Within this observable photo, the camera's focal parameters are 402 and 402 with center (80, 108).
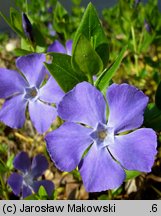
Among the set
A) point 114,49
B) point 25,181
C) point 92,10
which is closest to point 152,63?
point 114,49

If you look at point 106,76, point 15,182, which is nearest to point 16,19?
point 106,76

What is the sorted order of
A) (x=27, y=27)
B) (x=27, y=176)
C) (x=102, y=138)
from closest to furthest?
(x=102, y=138), (x=27, y=27), (x=27, y=176)

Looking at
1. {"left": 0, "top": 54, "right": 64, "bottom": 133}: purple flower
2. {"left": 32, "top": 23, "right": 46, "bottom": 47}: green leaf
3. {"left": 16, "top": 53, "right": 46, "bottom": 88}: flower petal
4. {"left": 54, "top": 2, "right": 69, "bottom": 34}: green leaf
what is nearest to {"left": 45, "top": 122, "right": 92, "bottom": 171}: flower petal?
{"left": 0, "top": 54, "right": 64, "bottom": 133}: purple flower

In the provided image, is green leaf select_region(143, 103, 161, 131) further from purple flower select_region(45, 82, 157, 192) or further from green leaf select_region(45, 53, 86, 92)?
green leaf select_region(45, 53, 86, 92)

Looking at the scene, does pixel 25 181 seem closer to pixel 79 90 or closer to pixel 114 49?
pixel 79 90

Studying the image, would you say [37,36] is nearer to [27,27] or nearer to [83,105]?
[27,27]

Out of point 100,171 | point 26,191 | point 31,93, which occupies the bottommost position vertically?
point 26,191
